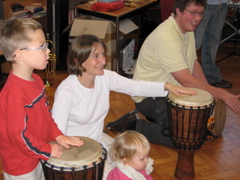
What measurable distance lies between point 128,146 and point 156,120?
1.04m

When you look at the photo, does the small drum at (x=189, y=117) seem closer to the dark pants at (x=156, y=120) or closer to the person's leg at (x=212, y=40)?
the dark pants at (x=156, y=120)

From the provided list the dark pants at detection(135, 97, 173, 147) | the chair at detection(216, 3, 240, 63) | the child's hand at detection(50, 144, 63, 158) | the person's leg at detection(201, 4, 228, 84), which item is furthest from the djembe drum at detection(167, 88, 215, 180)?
the chair at detection(216, 3, 240, 63)

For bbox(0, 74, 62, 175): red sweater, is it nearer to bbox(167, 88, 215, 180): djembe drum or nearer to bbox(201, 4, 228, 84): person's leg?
bbox(167, 88, 215, 180): djembe drum

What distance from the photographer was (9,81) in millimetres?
1622

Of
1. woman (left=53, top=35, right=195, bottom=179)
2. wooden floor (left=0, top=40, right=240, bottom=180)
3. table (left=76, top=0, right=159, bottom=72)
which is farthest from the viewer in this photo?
table (left=76, top=0, right=159, bottom=72)

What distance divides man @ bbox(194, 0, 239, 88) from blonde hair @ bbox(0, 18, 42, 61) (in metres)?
2.55

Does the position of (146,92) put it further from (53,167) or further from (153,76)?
(53,167)

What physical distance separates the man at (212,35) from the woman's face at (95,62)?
2034mm

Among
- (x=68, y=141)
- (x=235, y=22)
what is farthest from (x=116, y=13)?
(x=68, y=141)

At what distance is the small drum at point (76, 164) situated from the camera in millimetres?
1601

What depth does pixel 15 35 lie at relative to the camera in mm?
1585

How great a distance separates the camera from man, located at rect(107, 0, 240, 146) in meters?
2.54

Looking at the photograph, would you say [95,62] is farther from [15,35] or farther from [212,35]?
[212,35]

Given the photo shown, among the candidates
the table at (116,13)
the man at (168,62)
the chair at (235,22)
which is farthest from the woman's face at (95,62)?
the chair at (235,22)
